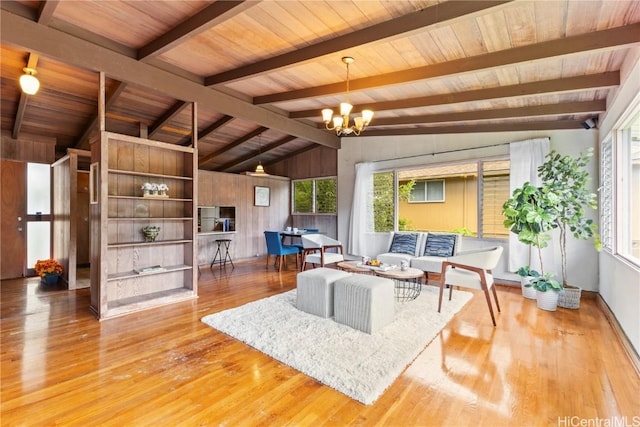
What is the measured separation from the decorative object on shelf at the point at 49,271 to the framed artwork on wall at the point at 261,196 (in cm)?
392

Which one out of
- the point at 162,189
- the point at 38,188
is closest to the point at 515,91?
the point at 162,189

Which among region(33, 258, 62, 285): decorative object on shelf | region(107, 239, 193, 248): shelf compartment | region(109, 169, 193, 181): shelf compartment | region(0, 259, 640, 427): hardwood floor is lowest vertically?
region(0, 259, 640, 427): hardwood floor

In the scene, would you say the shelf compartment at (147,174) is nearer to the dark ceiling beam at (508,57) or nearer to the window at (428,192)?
the dark ceiling beam at (508,57)

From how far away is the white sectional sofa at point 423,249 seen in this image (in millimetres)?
4652

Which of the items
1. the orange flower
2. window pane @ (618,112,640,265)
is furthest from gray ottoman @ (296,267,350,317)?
the orange flower

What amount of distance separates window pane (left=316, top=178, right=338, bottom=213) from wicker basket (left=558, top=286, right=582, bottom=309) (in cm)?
464

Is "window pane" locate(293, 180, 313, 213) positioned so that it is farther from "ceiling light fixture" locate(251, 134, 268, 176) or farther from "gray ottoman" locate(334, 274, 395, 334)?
"gray ottoman" locate(334, 274, 395, 334)

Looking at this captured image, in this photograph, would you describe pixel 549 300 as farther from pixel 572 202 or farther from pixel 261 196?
pixel 261 196

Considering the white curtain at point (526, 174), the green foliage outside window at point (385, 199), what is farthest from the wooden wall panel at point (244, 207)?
the white curtain at point (526, 174)

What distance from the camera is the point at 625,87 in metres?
2.85

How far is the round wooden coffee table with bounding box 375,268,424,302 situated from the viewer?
143 inches

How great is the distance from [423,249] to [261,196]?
4.26 meters

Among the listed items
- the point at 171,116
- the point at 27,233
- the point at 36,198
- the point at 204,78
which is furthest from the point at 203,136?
the point at 27,233

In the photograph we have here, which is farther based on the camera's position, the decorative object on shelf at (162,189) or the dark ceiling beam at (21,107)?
the decorative object on shelf at (162,189)
